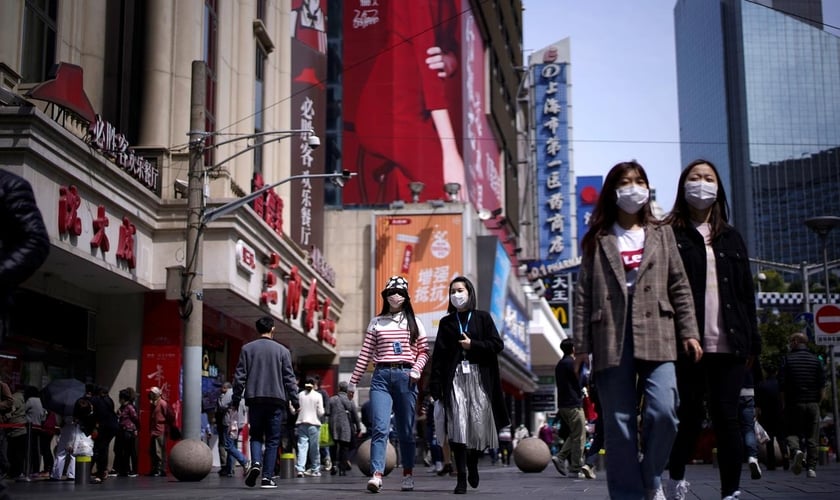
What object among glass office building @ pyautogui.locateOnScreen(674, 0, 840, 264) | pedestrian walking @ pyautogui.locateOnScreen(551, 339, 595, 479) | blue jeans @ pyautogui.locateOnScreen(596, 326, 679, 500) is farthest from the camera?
glass office building @ pyautogui.locateOnScreen(674, 0, 840, 264)

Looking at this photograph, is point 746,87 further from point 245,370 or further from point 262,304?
point 245,370

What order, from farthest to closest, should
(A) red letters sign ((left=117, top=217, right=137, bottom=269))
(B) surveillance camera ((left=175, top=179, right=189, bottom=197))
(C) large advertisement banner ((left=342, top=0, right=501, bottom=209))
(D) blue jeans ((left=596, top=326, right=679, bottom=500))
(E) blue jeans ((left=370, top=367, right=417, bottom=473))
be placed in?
1. (C) large advertisement banner ((left=342, top=0, right=501, bottom=209))
2. (B) surveillance camera ((left=175, top=179, right=189, bottom=197))
3. (A) red letters sign ((left=117, top=217, right=137, bottom=269))
4. (E) blue jeans ((left=370, top=367, right=417, bottom=473))
5. (D) blue jeans ((left=596, top=326, right=679, bottom=500))

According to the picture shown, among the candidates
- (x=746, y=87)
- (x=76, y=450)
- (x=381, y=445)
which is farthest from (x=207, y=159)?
(x=746, y=87)

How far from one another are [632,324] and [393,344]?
5266 millimetres

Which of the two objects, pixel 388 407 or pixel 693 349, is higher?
pixel 693 349

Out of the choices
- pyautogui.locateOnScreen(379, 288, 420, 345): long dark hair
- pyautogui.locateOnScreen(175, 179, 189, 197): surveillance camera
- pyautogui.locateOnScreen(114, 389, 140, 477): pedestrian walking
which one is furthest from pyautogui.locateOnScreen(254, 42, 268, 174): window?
pyautogui.locateOnScreen(379, 288, 420, 345): long dark hair

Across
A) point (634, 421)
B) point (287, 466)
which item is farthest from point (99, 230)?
point (634, 421)

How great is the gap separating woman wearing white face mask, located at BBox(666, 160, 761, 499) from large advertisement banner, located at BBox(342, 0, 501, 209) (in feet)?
124

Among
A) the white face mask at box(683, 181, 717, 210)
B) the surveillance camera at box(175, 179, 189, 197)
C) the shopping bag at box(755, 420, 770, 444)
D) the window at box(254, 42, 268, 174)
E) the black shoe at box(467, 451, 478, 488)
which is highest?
the window at box(254, 42, 268, 174)

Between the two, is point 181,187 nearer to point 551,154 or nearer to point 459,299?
point 459,299

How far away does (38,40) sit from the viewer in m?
19.5

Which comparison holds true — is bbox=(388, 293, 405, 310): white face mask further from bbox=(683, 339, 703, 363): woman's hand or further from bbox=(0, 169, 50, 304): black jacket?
bbox=(0, 169, 50, 304): black jacket

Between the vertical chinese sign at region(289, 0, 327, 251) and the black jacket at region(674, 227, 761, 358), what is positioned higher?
the vertical chinese sign at region(289, 0, 327, 251)

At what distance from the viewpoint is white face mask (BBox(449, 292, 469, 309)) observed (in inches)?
415
